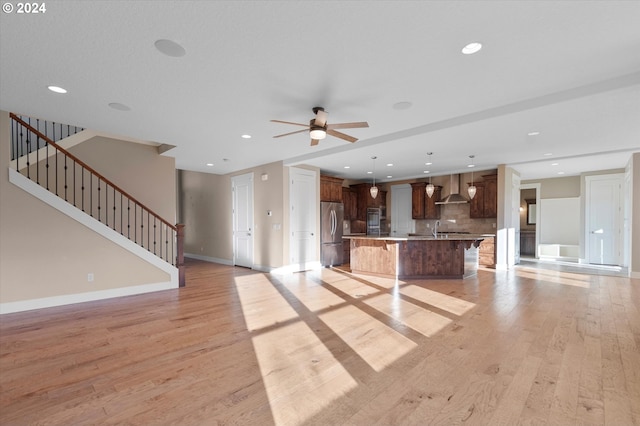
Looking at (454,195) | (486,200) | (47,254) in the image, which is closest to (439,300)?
(454,195)

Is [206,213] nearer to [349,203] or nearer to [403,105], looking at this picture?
[349,203]

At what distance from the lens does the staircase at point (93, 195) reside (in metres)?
4.97

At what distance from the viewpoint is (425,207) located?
904 centimetres

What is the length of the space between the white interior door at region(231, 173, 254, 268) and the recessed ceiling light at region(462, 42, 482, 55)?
5.85m

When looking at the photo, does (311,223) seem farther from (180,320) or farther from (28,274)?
(28,274)

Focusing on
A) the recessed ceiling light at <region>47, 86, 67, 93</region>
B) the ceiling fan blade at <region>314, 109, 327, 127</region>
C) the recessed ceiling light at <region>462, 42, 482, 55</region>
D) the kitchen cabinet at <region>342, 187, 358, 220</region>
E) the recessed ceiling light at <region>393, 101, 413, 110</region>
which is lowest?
the kitchen cabinet at <region>342, 187, 358, 220</region>

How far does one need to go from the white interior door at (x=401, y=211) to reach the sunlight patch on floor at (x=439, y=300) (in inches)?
174

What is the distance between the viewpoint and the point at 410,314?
3.78 metres

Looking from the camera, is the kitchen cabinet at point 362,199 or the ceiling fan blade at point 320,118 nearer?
the ceiling fan blade at point 320,118

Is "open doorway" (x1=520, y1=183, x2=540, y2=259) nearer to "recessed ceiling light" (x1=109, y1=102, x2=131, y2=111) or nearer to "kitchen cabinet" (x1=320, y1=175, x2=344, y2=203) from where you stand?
"kitchen cabinet" (x1=320, y1=175, x2=344, y2=203)

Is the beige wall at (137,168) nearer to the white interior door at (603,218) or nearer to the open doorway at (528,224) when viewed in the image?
the white interior door at (603,218)

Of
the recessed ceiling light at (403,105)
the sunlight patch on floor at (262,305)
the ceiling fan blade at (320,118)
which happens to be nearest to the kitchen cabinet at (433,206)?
the sunlight patch on floor at (262,305)

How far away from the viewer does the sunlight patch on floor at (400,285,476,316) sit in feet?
13.1

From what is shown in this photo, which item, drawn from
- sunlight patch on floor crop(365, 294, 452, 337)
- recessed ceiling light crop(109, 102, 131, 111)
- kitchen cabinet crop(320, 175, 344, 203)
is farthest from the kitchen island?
recessed ceiling light crop(109, 102, 131, 111)
